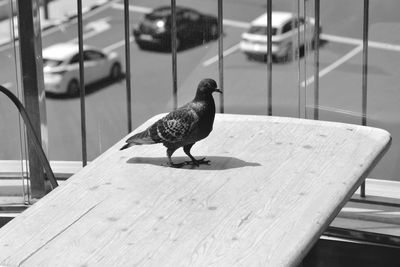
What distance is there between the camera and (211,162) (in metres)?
3.28

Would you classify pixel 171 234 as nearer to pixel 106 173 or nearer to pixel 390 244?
pixel 106 173

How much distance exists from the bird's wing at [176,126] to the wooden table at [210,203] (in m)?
0.08

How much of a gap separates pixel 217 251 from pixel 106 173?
0.73m

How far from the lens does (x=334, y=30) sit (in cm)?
457

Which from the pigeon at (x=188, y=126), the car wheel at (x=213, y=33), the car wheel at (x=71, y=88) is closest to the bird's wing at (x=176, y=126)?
the pigeon at (x=188, y=126)

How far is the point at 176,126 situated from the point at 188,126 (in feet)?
0.14

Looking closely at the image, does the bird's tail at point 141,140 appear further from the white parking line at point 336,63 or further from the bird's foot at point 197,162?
the white parking line at point 336,63

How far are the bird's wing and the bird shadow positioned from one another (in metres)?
0.07

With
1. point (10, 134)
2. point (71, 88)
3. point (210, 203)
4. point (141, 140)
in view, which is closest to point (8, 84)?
point (10, 134)

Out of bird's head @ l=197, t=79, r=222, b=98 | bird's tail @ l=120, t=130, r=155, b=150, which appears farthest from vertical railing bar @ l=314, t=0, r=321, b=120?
bird's tail @ l=120, t=130, r=155, b=150

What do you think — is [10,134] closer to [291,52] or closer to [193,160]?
[291,52]

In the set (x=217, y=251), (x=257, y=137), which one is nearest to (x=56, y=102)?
(x=257, y=137)

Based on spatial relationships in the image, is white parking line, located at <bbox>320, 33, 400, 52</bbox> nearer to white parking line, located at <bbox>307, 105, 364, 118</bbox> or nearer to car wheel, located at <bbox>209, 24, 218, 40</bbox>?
white parking line, located at <bbox>307, 105, 364, 118</bbox>

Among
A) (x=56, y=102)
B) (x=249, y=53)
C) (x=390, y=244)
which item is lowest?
(x=56, y=102)
